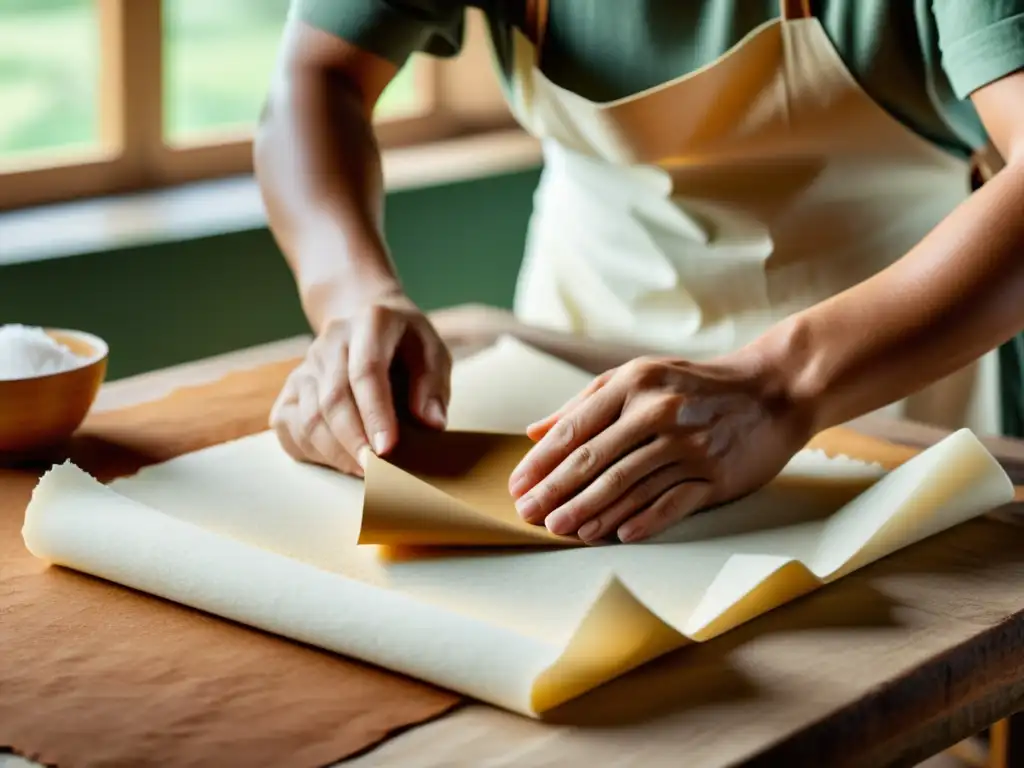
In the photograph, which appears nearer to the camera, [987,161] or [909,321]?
[909,321]

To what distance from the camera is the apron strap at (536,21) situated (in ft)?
5.03

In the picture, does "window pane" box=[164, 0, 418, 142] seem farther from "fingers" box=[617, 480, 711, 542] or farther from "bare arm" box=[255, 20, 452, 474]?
"fingers" box=[617, 480, 711, 542]

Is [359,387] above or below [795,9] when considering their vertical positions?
below

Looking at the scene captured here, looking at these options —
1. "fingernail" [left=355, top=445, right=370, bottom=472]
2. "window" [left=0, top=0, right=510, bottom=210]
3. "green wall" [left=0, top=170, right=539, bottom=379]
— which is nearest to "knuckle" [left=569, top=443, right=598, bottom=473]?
"fingernail" [left=355, top=445, right=370, bottom=472]

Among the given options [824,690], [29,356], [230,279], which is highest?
[29,356]

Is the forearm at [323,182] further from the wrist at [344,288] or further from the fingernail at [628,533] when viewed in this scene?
the fingernail at [628,533]

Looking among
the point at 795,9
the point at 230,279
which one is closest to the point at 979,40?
the point at 795,9

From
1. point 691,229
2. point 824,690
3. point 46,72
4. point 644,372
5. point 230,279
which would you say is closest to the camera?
point 824,690

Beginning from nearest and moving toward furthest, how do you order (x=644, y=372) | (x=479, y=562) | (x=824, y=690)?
(x=824, y=690) < (x=479, y=562) < (x=644, y=372)

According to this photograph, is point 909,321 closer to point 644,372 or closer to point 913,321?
point 913,321

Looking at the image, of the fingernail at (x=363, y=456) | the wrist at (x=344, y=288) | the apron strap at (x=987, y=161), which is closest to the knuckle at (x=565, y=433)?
the fingernail at (x=363, y=456)

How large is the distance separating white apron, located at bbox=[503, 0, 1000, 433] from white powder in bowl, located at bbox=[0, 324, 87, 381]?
60cm

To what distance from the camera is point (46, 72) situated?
2.49 m

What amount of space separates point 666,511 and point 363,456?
24 centimetres
